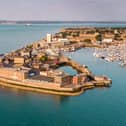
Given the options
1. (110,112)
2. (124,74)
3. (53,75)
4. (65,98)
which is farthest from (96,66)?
(110,112)

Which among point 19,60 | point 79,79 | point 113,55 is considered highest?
point 79,79

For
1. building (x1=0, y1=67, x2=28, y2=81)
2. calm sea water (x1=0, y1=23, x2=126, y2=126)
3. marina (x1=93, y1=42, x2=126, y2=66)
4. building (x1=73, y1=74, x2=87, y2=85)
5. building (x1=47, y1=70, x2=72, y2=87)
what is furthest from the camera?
marina (x1=93, y1=42, x2=126, y2=66)

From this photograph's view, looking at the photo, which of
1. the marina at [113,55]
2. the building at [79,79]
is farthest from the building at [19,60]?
the marina at [113,55]

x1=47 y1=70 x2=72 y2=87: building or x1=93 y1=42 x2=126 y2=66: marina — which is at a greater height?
x1=47 y1=70 x2=72 y2=87: building

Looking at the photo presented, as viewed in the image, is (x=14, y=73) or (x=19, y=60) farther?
(x=19, y=60)

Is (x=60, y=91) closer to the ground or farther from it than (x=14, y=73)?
closer to the ground

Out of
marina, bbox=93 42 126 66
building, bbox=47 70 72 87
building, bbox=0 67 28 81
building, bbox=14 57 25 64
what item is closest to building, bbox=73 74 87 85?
building, bbox=47 70 72 87

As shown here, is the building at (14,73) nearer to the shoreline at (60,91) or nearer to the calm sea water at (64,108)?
the shoreline at (60,91)

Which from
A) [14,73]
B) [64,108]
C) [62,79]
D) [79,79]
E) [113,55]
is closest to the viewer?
[64,108]

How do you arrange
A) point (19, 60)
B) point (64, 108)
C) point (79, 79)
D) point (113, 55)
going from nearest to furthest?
point (64, 108) → point (79, 79) → point (19, 60) → point (113, 55)

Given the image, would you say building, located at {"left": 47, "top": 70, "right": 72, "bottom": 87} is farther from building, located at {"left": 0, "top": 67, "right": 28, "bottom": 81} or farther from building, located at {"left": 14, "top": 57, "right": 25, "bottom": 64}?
building, located at {"left": 14, "top": 57, "right": 25, "bottom": 64}

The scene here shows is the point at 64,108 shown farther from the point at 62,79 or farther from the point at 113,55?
the point at 113,55

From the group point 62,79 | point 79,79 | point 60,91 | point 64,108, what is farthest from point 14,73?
point 64,108
